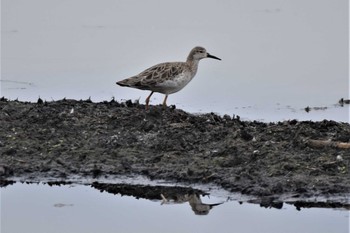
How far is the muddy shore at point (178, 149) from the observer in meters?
10.1

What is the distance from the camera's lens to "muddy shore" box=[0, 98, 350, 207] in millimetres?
10125

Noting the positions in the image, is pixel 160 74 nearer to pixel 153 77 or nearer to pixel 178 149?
pixel 153 77

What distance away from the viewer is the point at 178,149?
10.9m

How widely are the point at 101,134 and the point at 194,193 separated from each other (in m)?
1.85

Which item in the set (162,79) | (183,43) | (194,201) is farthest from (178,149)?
(183,43)

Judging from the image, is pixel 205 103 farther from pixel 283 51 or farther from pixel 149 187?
pixel 149 187

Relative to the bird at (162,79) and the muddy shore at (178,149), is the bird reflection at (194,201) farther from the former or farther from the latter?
the bird at (162,79)

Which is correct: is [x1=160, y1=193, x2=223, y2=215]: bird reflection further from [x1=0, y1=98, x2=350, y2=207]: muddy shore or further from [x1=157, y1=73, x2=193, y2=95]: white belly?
[x1=157, y1=73, x2=193, y2=95]: white belly

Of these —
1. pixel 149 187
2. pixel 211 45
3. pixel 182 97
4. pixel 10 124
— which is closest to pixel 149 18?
pixel 211 45

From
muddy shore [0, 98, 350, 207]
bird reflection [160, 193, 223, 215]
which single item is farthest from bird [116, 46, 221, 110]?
bird reflection [160, 193, 223, 215]

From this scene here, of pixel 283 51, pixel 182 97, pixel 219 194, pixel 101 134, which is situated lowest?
pixel 219 194

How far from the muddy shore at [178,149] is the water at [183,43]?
2.13m

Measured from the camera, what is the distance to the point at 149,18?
19.2 m

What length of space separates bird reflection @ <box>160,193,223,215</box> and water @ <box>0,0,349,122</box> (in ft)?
12.1
